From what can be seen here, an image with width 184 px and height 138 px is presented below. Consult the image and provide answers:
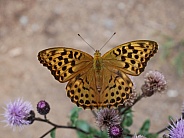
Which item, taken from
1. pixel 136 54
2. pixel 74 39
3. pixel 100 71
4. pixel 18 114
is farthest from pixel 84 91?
pixel 74 39

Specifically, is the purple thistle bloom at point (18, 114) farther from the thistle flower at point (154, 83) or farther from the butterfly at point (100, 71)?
the thistle flower at point (154, 83)

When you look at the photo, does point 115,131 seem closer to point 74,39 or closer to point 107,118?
point 107,118

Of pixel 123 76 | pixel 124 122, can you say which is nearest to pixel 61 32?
pixel 124 122

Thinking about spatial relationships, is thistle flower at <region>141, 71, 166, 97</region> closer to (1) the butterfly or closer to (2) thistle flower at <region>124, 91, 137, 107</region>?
(2) thistle flower at <region>124, 91, 137, 107</region>

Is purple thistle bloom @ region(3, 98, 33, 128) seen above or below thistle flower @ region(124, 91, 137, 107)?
below

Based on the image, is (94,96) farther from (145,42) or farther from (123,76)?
(145,42)

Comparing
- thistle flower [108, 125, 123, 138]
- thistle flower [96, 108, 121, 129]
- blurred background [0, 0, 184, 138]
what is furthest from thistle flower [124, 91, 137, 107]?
blurred background [0, 0, 184, 138]

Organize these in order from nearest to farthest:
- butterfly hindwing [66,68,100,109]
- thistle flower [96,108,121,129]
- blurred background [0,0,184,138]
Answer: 1. butterfly hindwing [66,68,100,109]
2. thistle flower [96,108,121,129]
3. blurred background [0,0,184,138]
